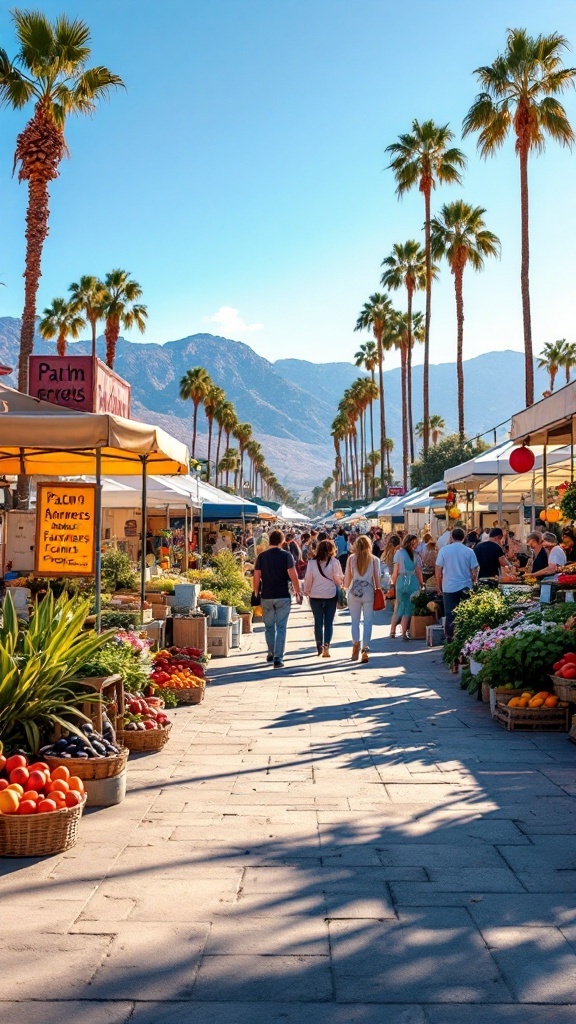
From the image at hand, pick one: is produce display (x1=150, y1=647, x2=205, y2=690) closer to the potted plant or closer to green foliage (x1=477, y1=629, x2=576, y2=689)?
green foliage (x1=477, y1=629, x2=576, y2=689)

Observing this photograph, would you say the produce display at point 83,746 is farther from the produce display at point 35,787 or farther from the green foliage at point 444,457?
the green foliage at point 444,457

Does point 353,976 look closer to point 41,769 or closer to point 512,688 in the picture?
point 41,769

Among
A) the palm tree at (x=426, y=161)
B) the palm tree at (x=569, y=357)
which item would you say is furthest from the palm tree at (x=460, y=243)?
the palm tree at (x=569, y=357)

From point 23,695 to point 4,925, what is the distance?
1.97 meters

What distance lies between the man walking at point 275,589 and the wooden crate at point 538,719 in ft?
15.1

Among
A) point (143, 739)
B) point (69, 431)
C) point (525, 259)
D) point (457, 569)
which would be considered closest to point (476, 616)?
point (457, 569)

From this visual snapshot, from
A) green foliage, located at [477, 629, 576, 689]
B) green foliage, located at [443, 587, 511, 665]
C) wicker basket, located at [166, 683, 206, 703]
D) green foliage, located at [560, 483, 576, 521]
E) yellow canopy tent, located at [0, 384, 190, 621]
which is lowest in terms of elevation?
wicker basket, located at [166, 683, 206, 703]

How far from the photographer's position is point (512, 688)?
8.31 metres

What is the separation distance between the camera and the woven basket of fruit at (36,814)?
15.6 ft

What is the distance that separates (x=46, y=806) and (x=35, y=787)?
25cm

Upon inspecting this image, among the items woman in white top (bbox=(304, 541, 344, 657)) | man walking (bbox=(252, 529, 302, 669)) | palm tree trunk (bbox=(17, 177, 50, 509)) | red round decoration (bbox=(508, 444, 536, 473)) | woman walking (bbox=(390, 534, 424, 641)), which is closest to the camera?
man walking (bbox=(252, 529, 302, 669))

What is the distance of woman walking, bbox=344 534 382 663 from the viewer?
41.2ft

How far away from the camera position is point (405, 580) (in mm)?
15500

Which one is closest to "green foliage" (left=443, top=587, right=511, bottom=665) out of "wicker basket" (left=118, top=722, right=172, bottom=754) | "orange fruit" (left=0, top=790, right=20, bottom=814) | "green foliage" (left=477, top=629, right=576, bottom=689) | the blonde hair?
the blonde hair
